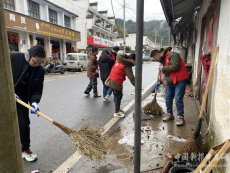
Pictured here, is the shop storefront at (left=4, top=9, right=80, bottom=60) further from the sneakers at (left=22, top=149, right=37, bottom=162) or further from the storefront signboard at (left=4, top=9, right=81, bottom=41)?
the sneakers at (left=22, top=149, right=37, bottom=162)

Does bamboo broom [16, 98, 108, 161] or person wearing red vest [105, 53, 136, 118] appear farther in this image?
person wearing red vest [105, 53, 136, 118]

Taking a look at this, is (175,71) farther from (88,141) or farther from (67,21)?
(67,21)

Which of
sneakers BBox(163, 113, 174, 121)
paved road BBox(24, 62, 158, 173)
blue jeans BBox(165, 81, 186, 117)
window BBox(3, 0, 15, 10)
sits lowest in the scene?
paved road BBox(24, 62, 158, 173)

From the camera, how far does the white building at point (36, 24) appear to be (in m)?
14.4

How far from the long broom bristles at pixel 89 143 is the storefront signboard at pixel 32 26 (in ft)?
45.9

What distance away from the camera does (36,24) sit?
53.5ft

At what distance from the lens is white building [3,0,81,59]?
14.4 m

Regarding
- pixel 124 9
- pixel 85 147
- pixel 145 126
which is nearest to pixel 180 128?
pixel 145 126

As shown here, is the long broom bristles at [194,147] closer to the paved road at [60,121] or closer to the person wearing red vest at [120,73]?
the paved road at [60,121]

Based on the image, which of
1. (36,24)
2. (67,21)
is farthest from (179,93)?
(67,21)

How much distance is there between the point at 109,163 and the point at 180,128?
194cm

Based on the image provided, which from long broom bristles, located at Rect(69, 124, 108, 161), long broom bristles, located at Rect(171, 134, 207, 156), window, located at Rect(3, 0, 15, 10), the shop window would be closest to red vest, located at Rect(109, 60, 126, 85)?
long broom bristles, located at Rect(69, 124, 108, 161)

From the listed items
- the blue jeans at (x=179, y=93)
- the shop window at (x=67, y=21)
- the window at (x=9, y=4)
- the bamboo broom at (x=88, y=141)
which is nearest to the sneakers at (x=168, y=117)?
the blue jeans at (x=179, y=93)

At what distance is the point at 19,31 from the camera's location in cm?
1534
